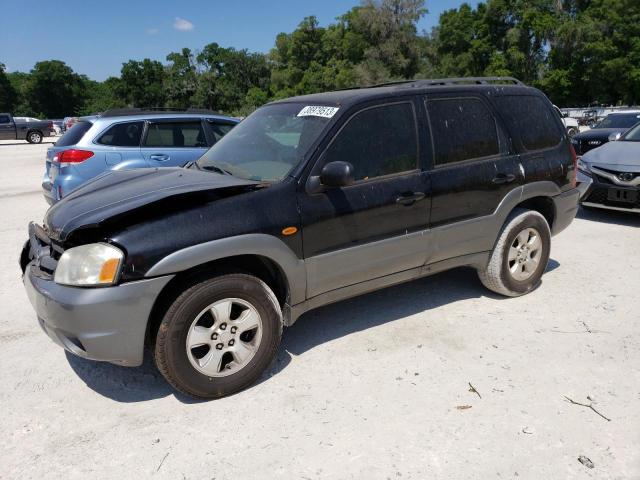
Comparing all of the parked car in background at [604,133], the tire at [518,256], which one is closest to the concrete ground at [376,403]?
the tire at [518,256]

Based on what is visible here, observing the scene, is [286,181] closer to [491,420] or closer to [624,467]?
[491,420]

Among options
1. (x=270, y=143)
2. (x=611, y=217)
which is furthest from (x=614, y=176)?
(x=270, y=143)

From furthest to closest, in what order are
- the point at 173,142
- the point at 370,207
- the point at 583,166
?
the point at 583,166 < the point at 173,142 < the point at 370,207

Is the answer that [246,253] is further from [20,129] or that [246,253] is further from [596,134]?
[20,129]

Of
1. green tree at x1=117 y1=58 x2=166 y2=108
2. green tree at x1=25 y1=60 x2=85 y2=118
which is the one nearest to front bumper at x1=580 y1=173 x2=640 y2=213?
green tree at x1=117 y1=58 x2=166 y2=108

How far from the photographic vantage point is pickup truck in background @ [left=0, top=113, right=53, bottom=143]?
99.5 feet

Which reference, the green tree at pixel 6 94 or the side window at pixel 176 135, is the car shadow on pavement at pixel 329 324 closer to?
the side window at pixel 176 135

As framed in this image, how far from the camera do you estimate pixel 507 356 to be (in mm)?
3611

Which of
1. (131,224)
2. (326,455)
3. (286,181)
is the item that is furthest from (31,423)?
(286,181)

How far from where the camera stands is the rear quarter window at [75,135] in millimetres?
7154

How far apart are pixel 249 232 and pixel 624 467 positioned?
2.28 meters

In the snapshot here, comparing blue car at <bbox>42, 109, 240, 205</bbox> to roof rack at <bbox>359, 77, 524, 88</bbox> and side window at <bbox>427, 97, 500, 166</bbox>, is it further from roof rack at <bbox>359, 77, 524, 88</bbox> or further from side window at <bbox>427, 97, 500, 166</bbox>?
side window at <bbox>427, 97, 500, 166</bbox>

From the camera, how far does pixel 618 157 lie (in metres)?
7.40

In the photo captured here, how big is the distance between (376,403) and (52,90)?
99790 millimetres
